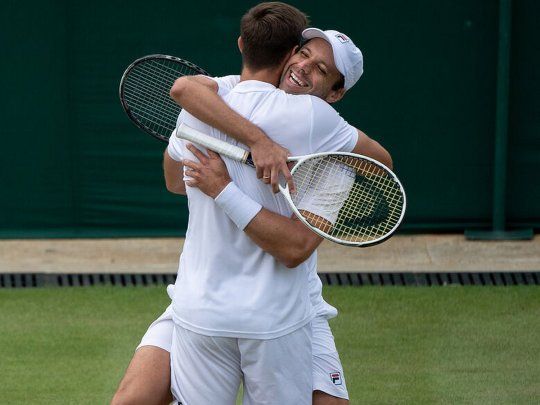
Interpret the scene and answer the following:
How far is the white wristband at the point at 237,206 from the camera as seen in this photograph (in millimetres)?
3840

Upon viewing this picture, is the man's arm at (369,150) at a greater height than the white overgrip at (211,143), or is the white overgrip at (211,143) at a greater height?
the white overgrip at (211,143)

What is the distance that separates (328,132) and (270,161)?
240mm

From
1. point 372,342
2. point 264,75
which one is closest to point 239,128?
point 264,75

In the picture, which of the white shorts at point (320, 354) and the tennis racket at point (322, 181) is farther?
the white shorts at point (320, 354)

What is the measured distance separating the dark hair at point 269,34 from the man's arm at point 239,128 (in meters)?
0.17

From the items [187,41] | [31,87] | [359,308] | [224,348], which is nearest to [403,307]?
[359,308]

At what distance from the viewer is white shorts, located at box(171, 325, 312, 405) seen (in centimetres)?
397

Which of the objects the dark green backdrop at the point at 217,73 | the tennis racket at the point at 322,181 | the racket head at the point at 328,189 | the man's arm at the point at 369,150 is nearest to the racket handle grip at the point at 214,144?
the tennis racket at the point at 322,181

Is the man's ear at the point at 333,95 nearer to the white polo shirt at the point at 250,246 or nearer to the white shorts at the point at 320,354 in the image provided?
the white polo shirt at the point at 250,246

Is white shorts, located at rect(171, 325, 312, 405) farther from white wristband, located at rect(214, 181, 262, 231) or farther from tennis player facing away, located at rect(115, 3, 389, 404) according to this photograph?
white wristband, located at rect(214, 181, 262, 231)

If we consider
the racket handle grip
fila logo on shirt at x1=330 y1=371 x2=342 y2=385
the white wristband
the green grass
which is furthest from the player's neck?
the green grass

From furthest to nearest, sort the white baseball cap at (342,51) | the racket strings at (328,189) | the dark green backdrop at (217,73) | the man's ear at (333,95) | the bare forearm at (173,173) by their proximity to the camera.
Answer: the dark green backdrop at (217,73) → the bare forearm at (173,173) → the man's ear at (333,95) → the white baseball cap at (342,51) → the racket strings at (328,189)

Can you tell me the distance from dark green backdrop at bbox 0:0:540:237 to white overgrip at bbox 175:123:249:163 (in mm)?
4983

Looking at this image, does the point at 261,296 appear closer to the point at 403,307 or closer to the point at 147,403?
the point at 147,403
